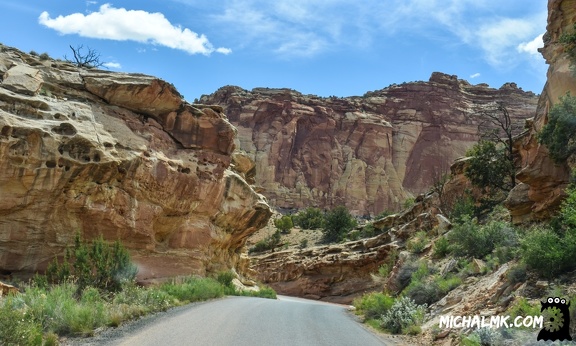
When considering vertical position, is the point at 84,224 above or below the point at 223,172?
below

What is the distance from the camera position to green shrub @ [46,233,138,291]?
15.4 m

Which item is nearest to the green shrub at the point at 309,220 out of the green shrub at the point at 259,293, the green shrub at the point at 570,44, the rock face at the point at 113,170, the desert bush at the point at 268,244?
the desert bush at the point at 268,244

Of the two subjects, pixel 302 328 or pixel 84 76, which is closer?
pixel 302 328

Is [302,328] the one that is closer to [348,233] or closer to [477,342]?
[477,342]

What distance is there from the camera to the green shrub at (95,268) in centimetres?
1543

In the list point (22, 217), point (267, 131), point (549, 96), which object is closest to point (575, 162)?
point (549, 96)

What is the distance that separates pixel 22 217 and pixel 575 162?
2180 centimetres

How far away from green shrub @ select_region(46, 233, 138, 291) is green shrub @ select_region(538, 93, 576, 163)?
15.1m

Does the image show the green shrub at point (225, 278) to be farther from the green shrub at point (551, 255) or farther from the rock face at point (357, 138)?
the rock face at point (357, 138)

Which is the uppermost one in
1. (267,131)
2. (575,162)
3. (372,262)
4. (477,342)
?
(267,131)

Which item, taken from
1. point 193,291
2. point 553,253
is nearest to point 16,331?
point 553,253

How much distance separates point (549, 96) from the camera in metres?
17.7

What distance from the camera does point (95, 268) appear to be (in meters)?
17.1

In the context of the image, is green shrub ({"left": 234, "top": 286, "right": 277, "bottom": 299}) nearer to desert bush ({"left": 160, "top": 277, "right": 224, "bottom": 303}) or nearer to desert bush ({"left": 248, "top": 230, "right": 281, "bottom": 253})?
desert bush ({"left": 160, "top": 277, "right": 224, "bottom": 303})
